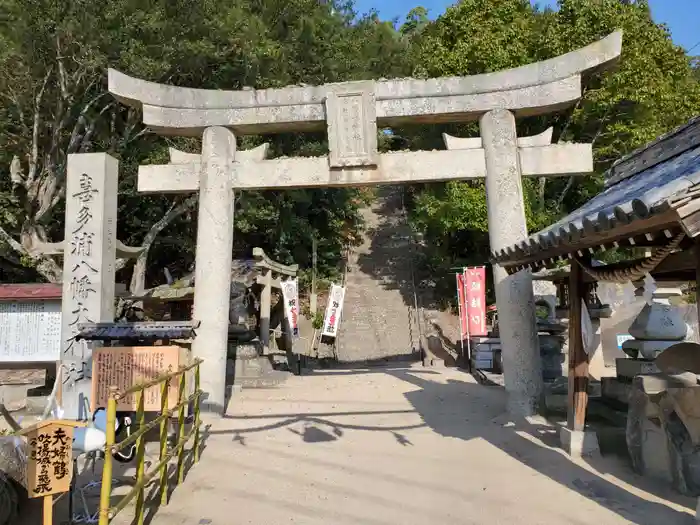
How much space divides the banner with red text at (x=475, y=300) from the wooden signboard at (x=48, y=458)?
13500mm

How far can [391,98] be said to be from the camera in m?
9.08

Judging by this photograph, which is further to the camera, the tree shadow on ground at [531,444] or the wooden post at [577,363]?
the wooden post at [577,363]

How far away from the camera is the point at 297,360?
17.4m

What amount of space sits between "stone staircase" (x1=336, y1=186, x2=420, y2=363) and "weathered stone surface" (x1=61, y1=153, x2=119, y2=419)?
13925mm

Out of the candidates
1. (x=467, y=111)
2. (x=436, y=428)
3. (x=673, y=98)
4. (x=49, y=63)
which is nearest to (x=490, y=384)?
(x=436, y=428)

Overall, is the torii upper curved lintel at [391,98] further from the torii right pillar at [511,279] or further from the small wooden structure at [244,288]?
the small wooden structure at [244,288]

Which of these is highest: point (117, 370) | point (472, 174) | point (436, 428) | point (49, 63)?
point (49, 63)

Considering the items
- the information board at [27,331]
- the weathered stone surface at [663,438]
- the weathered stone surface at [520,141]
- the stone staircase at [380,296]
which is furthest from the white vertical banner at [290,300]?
the weathered stone surface at [663,438]

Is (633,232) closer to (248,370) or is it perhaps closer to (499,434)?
(499,434)

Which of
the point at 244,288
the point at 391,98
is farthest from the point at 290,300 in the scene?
the point at 391,98

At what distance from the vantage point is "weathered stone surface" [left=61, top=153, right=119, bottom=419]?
25.4 feet

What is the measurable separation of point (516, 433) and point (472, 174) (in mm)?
4114

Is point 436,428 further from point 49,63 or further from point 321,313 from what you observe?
point 321,313

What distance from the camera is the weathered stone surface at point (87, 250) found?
7.75 meters
